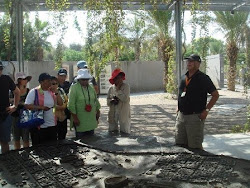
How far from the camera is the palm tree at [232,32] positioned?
1786 centimetres

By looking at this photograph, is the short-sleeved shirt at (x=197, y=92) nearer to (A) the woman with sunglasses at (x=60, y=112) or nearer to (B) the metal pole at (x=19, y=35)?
(A) the woman with sunglasses at (x=60, y=112)

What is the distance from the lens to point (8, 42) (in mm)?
6633

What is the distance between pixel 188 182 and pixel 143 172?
43 cm

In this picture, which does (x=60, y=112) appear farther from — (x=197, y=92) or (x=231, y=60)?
(x=231, y=60)

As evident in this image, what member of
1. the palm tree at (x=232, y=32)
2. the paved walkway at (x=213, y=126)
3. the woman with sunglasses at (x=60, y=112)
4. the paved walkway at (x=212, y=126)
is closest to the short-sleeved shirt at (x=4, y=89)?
the woman with sunglasses at (x=60, y=112)

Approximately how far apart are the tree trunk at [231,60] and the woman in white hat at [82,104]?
1515 cm

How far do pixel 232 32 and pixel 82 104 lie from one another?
52.5 feet

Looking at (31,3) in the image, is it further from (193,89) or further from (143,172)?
(143,172)

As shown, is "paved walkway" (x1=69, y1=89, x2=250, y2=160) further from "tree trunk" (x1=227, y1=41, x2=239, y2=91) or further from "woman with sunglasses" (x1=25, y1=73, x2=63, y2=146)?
"tree trunk" (x1=227, y1=41, x2=239, y2=91)

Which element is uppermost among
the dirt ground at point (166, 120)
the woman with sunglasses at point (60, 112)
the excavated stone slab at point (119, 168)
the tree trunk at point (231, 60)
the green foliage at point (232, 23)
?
the green foliage at point (232, 23)

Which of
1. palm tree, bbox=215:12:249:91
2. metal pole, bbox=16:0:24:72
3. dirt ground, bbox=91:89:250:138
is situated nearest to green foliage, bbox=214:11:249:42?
palm tree, bbox=215:12:249:91

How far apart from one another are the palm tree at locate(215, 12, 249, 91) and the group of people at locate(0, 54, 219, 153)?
578 inches

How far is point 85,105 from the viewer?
4199 mm

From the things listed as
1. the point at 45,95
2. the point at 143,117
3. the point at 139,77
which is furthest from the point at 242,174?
the point at 139,77
